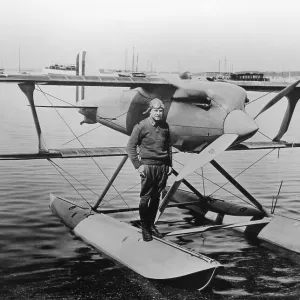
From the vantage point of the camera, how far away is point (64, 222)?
11188 mm

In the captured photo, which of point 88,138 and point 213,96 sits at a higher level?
point 213,96

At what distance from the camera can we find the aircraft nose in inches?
330

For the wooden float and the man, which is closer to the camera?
the wooden float

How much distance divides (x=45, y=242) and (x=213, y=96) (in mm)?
4263

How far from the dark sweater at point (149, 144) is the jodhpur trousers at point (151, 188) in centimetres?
11

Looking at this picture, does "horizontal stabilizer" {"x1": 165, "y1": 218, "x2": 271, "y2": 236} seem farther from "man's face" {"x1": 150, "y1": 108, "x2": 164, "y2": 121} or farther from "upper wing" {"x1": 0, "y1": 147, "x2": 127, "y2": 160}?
"upper wing" {"x1": 0, "y1": 147, "x2": 127, "y2": 160}

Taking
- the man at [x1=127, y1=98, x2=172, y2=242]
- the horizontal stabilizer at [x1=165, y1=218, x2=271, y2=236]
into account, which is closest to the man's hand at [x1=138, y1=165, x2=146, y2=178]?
the man at [x1=127, y1=98, x2=172, y2=242]

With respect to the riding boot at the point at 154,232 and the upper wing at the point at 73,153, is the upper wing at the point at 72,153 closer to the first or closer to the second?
the upper wing at the point at 73,153

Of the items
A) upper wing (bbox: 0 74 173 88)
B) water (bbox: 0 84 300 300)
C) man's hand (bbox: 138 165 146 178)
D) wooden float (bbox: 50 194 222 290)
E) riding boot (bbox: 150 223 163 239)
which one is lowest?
water (bbox: 0 84 300 300)

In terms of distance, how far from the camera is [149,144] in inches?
307

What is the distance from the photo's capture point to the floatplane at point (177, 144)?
7715mm

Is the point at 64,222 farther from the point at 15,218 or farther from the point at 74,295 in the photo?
the point at 74,295

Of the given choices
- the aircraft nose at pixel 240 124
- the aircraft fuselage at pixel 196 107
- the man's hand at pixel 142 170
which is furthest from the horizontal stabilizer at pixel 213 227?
the aircraft nose at pixel 240 124

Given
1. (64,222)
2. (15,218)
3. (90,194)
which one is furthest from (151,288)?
(90,194)
